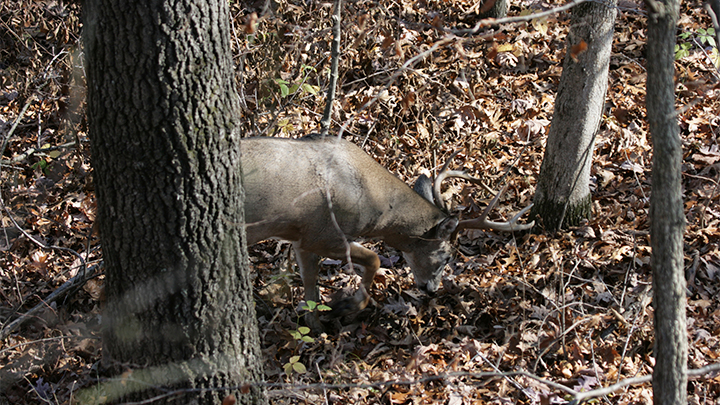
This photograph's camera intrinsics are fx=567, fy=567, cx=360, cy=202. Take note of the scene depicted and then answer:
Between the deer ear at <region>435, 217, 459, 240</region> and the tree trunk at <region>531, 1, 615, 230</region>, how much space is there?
1.02 meters

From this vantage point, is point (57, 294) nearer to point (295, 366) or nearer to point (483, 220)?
point (295, 366)

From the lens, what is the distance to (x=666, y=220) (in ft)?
8.80

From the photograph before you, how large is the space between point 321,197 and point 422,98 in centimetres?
324

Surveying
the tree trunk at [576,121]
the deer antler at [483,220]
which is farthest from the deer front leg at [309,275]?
the tree trunk at [576,121]

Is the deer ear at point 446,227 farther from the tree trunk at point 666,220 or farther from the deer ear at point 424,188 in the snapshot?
the tree trunk at point 666,220

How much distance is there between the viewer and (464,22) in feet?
30.5

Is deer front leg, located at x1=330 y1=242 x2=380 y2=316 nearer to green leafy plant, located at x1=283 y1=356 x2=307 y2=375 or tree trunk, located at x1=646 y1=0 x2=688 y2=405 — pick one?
green leafy plant, located at x1=283 y1=356 x2=307 y2=375

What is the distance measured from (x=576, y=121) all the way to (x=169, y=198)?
4270 mm

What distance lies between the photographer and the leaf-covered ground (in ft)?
15.3

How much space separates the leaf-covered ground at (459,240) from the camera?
467cm

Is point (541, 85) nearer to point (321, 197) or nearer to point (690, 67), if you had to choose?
point (690, 67)

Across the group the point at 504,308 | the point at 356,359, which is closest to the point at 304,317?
the point at 356,359

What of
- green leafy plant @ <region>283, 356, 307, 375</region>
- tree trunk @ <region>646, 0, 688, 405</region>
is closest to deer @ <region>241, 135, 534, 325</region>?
green leafy plant @ <region>283, 356, 307, 375</region>

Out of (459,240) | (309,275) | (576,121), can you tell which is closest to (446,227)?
(459,240)
